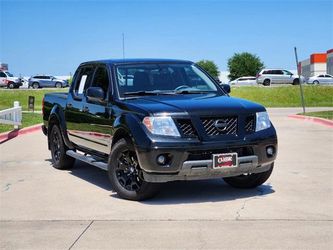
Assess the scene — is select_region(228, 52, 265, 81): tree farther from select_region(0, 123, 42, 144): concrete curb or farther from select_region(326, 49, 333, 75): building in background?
select_region(0, 123, 42, 144): concrete curb

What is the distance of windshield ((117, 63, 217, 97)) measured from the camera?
306 inches

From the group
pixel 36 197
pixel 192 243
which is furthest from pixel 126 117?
pixel 192 243

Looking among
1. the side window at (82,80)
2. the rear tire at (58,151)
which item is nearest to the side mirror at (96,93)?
the side window at (82,80)

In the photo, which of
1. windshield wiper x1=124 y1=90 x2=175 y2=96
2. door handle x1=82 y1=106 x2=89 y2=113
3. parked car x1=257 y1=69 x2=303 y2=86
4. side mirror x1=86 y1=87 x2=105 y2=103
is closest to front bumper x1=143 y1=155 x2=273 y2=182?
windshield wiper x1=124 y1=90 x2=175 y2=96

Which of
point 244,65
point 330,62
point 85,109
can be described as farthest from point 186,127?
point 244,65

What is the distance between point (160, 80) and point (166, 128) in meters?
1.54

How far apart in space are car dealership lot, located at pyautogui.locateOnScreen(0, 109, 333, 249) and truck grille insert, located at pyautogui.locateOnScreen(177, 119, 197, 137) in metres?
0.89

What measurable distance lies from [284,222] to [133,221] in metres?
1.64

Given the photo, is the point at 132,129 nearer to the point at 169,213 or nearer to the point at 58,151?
the point at 169,213

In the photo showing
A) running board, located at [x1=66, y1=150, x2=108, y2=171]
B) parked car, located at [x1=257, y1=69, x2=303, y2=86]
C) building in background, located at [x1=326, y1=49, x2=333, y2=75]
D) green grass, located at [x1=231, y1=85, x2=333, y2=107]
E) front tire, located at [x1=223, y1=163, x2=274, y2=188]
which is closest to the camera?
front tire, located at [x1=223, y1=163, x2=274, y2=188]

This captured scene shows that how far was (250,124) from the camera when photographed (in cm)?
704

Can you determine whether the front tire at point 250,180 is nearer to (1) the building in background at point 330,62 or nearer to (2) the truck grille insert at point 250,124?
(2) the truck grille insert at point 250,124

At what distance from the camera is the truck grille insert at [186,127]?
6637 mm

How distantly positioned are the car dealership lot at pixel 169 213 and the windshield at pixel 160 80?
4.69ft
